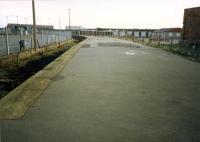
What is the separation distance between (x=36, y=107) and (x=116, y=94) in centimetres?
214

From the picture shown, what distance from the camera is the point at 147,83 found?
7.76 meters

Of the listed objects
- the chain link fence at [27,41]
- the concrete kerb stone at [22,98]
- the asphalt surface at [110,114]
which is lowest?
the asphalt surface at [110,114]

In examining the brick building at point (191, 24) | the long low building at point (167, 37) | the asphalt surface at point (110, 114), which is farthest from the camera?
the long low building at point (167, 37)

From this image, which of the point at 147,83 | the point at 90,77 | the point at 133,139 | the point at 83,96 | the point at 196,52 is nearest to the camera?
the point at 133,139

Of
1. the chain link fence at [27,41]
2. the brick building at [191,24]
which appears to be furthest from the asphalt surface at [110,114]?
the brick building at [191,24]

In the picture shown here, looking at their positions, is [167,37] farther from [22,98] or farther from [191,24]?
[22,98]

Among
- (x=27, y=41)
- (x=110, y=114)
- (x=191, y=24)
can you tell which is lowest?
(x=110, y=114)

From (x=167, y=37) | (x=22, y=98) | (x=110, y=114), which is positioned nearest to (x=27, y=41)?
(x=22, y=98)

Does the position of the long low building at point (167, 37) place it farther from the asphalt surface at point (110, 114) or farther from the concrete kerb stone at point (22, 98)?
the concrete kerb stone at point (22, 98)

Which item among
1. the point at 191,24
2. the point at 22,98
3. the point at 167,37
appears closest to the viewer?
the point at 22,98

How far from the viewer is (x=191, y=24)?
126ft

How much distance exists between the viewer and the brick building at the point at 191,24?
37125mm

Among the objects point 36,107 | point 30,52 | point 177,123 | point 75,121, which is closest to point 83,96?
point 36,107

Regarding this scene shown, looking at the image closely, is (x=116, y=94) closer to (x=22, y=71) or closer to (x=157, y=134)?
(x=157, y=134)
